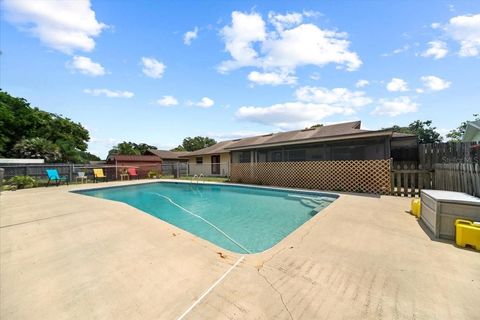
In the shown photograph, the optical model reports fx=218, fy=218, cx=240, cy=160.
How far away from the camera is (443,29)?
7.81 meters

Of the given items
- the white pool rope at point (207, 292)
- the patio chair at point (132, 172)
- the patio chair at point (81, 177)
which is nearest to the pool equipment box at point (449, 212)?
the white pool rope at point (207, 292)

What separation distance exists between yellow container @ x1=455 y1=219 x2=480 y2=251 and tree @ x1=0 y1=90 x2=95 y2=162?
31808mm

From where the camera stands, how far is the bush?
13578 mm

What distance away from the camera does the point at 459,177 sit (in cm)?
610

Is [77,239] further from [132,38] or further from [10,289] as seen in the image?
[132,38]

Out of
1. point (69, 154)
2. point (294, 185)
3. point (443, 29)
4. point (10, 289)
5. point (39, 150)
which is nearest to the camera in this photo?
point (10, 289)

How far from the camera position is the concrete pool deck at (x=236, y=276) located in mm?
2172

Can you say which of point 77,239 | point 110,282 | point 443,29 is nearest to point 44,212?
point 77,239

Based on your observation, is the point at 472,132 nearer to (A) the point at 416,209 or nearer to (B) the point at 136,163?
(A) the point at 416,209

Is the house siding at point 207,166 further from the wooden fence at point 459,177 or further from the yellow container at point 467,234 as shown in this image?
the yellow container at point 467,234

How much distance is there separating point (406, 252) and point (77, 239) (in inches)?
229

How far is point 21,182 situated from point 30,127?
23734 mm

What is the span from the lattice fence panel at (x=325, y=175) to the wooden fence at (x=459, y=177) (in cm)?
187

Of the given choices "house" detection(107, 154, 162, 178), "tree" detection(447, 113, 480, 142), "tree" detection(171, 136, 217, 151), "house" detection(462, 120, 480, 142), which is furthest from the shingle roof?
"tree" detection(171, 136, 217, 151)
